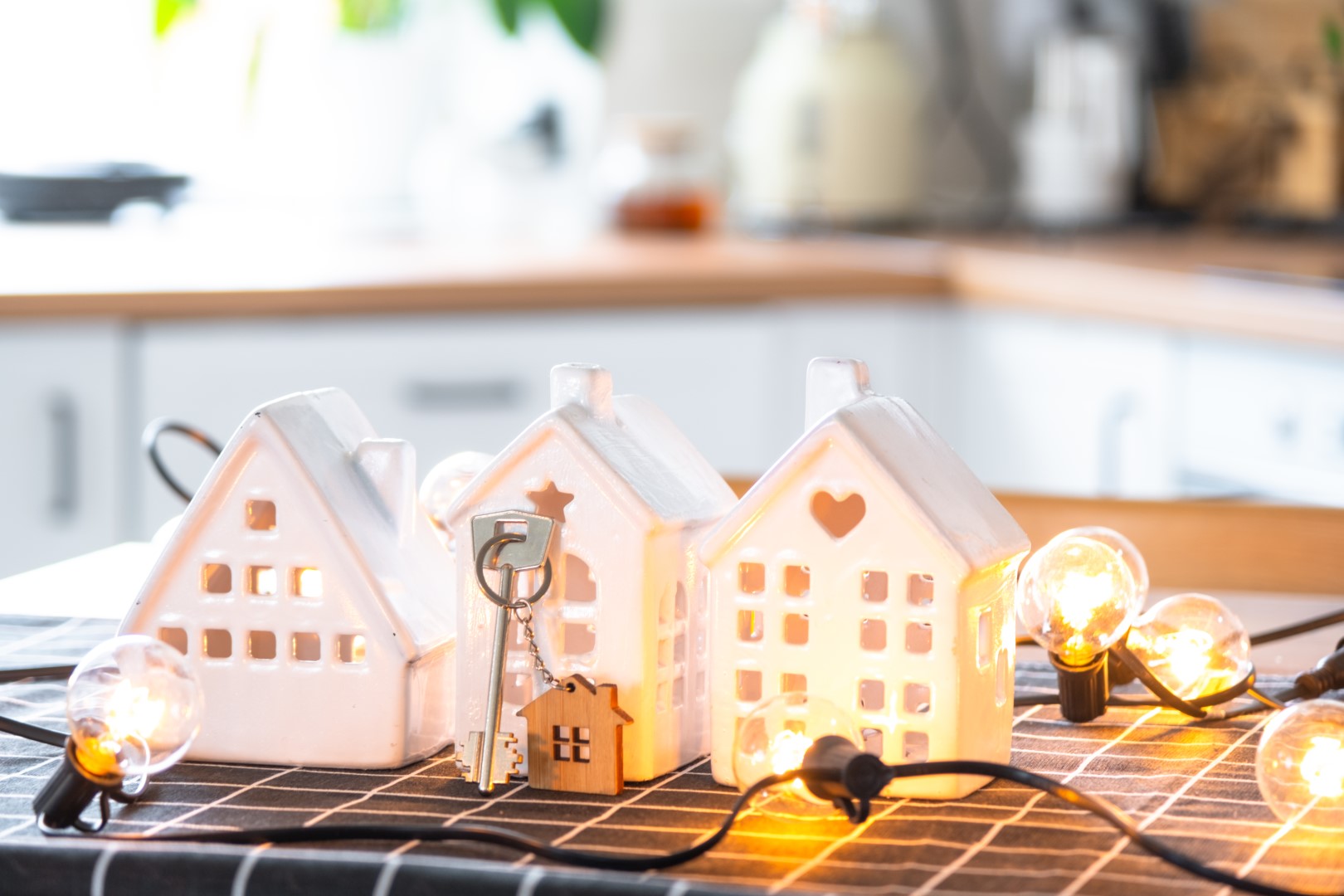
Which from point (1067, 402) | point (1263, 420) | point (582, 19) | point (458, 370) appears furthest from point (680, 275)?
point (582, 19)

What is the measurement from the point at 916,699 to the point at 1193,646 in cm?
17

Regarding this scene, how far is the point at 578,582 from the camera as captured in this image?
67 cm

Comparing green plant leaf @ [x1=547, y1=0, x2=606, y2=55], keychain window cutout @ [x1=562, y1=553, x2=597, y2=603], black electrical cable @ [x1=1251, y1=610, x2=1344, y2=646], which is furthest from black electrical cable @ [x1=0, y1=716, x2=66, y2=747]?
green plant leaf @ [x1=547, y1=0, x2=606, y2=55]

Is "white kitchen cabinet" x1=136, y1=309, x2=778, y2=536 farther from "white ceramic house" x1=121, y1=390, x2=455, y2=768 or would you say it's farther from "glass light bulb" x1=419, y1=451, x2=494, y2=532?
"white ceramic house" x1=121, y1=390, x2=455, y2=768

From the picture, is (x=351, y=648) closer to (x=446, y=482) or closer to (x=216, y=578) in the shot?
(x=216, y=578)

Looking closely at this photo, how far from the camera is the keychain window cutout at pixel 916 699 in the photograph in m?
0.63

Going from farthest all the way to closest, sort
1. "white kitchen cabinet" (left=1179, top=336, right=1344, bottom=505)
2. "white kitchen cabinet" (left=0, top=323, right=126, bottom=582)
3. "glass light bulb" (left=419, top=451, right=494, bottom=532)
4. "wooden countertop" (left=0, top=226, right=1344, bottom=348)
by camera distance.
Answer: "white kitchen cabinet" (left=0, top=323, right=126, bottom=582)
"wooden countertop" (left=0, top=226, right=1344, bottom=348)
"white kitchen cabinet" (left=1179, top=336, right=1344, bottom=505)
"glass light bulb" (left=419, top=451, right=494, bottom=532)

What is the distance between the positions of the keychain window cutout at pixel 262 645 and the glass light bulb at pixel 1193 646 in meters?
0.38

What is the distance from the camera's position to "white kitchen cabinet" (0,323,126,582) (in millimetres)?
2066

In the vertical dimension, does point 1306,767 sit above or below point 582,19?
below

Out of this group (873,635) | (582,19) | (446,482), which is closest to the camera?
(873,635)

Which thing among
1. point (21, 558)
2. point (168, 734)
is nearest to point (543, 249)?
point (21, 558)

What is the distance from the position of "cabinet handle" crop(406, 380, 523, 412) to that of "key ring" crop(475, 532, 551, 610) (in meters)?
1.59

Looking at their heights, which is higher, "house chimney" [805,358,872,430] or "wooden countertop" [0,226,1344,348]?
"wooden countertop" [0,226,1344,348]
